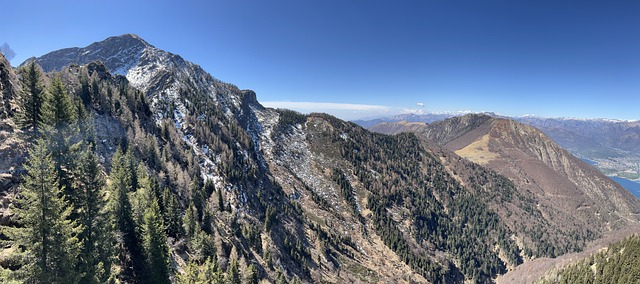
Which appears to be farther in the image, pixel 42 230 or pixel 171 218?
pixel 171 218

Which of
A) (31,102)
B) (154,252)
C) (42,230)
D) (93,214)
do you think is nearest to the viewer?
(42,230)

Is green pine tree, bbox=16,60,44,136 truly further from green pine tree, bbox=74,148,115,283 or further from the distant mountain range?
green pine tree, bbox=74,148,115,283

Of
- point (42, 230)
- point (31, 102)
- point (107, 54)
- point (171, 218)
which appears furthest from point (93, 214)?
point (107, 54)

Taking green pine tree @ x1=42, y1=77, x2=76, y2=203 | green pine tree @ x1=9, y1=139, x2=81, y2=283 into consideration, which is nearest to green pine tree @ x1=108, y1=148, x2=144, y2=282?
green pine tree @ x1=42, y1=77, x2=76, y2=203

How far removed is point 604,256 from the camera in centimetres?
11631

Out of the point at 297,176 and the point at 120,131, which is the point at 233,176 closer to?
the point at 120,131

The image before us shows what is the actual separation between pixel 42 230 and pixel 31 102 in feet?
91.1

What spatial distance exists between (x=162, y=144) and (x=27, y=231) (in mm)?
78757

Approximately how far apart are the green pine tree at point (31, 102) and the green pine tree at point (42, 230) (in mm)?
22073

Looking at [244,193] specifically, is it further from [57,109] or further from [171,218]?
[57,109]

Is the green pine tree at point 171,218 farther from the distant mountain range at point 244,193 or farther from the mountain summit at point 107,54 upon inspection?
the mountain summit at point 107,54

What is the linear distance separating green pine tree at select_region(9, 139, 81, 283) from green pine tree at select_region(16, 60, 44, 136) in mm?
22073

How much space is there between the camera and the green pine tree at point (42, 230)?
64.5 feet

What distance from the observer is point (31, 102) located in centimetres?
3669
